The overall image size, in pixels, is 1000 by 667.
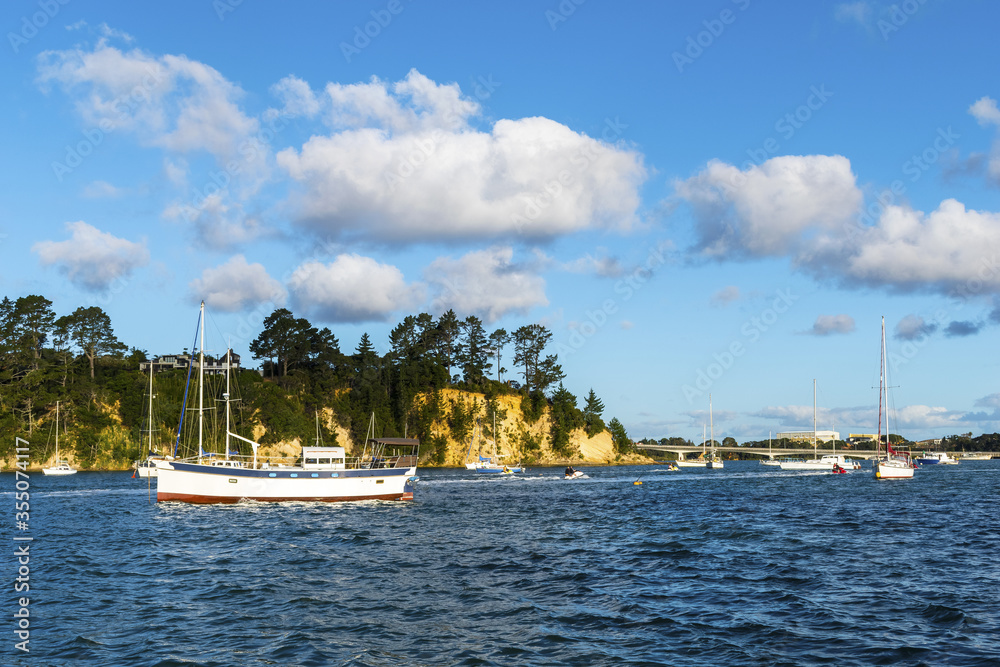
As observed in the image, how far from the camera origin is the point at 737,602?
20016mm

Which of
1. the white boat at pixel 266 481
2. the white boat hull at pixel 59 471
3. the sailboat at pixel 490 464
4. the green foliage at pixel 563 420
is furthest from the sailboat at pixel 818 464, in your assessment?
the white boat hull at pixel 59 471

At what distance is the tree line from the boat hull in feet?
239

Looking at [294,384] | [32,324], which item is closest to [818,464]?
[294,384]

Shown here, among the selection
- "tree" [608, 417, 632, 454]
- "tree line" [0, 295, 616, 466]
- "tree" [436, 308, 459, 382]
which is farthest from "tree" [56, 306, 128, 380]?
"tree" [608, 417, 632, 454]

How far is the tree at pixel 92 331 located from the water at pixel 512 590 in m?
107

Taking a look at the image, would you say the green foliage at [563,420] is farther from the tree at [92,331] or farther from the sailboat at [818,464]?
the tree at [92,331]

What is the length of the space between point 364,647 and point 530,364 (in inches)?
6159

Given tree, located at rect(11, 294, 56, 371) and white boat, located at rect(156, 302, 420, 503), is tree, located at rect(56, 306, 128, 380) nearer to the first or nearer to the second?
tree, located at rect(11, 294, 56, 371)

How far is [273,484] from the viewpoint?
5244 cm

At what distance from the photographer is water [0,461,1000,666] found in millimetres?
15508

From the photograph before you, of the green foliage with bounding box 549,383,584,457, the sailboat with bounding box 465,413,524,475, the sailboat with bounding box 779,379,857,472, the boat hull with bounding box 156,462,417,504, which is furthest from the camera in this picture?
the green foliage with bounding box 549,383,584,457

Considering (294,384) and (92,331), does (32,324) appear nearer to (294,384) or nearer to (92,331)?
(92,331)

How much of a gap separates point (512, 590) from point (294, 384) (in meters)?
134

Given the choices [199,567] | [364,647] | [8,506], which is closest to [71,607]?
[199,567]
